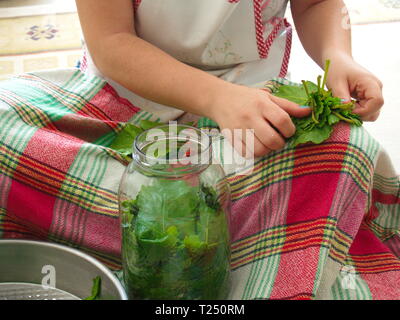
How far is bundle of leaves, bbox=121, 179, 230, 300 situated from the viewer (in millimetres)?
696

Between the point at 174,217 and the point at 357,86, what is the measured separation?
1.19 ft

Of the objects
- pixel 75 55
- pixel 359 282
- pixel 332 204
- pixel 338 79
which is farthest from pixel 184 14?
pixel 75 55

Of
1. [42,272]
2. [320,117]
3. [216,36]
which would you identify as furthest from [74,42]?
[320,117]

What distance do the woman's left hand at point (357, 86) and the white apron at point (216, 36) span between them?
0.14 metres

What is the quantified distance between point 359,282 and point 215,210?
26 cm

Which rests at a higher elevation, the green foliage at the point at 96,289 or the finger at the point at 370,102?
the finger at the point at 370,102

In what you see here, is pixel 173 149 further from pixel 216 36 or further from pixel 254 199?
pixel 216 36

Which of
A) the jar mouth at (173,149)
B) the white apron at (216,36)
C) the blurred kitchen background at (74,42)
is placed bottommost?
the jar mouth at (173,149)

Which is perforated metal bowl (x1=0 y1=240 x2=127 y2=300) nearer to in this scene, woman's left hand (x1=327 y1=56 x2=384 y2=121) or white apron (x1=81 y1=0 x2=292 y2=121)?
white apron (x1=81 y1=0 x2=292 y2=121)

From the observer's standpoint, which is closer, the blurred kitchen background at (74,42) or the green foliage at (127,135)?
the green foliage at (127,135)

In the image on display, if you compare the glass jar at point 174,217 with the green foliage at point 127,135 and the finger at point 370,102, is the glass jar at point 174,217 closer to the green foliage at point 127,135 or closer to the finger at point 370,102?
the green foliage at point 127,135

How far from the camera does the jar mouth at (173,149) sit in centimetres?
70

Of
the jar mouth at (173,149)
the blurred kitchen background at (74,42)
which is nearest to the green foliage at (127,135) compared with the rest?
the jar mouth at (173,149)

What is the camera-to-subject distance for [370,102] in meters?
0.79
